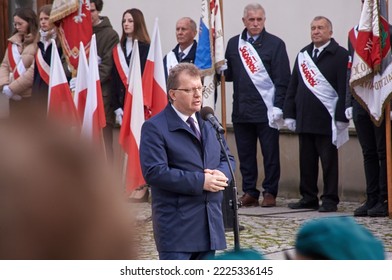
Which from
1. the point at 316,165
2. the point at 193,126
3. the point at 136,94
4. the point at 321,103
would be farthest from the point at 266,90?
the point at 193,126

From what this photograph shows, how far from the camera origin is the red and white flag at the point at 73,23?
1054cm

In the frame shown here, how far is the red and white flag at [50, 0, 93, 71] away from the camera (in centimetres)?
1054

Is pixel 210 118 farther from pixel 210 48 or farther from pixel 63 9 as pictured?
pixel 63 9

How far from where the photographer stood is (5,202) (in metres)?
1.06

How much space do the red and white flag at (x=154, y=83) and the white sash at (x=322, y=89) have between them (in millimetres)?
1417

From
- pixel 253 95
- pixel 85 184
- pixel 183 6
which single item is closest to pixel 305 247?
pixel 85 184

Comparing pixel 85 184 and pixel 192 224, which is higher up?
pixel 85 184

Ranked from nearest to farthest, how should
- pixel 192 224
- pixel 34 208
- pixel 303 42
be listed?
pixel 34 208 < pixel 192 224 < pixel 303 42

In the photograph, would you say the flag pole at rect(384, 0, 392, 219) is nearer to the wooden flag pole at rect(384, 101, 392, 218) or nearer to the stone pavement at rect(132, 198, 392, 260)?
the wooden flag pole at rect(384, 101, 392, 218)

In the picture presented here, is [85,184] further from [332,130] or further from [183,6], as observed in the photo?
[183,6]

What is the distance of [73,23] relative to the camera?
10539mm

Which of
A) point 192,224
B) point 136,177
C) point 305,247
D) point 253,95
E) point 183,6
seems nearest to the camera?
point 305,247

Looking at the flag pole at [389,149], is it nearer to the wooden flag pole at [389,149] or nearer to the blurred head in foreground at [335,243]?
the wooden flag pole at [389,149]

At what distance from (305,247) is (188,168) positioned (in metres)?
3.18
